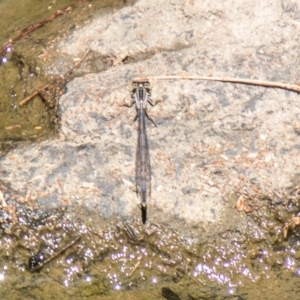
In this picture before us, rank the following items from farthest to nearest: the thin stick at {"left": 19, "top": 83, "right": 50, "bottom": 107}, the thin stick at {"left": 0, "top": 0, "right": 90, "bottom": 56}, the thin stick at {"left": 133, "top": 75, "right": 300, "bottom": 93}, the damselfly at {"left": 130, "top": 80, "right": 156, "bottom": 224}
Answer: the thin stick at {"left": 0, "top": 0, "right": 90, "bottom": 56} → the thin stick at {"left": 19, "top": 83, "right": 50, "bottom": 107} → the thin stick at {"left": 133, "top": 75, "right": 300, "bottom": 93} → the damselfly at {"left": 130, "top": 80, "right": 156, "bottom": 224}

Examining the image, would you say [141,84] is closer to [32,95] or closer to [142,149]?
[142,149]

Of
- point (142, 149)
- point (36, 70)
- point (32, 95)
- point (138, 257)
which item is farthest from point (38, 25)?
point (138, 257)

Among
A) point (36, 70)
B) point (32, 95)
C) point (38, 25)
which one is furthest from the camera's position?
point (38, 25)

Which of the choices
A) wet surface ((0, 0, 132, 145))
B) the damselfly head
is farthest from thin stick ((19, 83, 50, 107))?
the damselfly head

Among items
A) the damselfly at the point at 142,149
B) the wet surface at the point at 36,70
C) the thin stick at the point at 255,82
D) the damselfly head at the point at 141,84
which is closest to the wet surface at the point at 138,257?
the damselfly at the point at 142,149

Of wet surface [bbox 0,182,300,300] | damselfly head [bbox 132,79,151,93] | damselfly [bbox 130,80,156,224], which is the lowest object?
wet surface [bbox 0,182,300,300]

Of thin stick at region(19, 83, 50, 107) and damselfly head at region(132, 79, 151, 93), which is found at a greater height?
damselfly head at region(132, 79, 151, 93)

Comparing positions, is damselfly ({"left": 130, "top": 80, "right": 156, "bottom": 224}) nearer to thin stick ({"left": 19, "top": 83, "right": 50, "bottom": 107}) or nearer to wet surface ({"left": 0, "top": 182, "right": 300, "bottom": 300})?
wet surface ({"left": 0, "top": 182, "right": 300, "bottom": 300})

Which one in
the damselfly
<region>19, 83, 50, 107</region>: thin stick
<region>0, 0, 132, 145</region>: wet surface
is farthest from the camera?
<region>19, 83, 50, 107</region>: thin stick

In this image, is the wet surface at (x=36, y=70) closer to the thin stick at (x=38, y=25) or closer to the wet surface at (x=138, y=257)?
the thin stick at (x=38, y=25)
